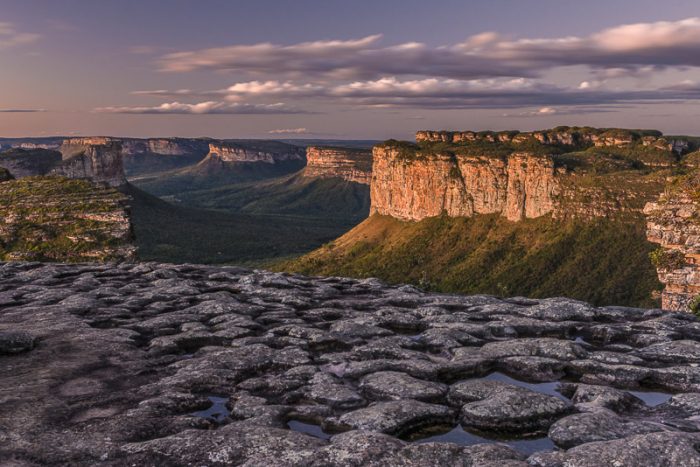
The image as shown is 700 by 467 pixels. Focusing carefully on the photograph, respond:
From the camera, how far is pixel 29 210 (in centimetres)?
11094

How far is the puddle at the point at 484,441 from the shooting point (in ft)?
45.1

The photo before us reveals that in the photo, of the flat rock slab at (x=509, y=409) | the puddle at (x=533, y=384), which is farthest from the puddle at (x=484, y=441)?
the puddle at (x=533, y=384)

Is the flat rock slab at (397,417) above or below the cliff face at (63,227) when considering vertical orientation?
above

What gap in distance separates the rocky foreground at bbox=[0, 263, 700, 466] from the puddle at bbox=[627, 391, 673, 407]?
10cm

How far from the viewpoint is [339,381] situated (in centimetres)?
1805

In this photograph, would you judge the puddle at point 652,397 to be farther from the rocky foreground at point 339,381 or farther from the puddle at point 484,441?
the puddle at point 484,441

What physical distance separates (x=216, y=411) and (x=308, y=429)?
3051 mm

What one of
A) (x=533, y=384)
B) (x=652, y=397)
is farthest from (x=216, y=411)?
(x=652, y=397)

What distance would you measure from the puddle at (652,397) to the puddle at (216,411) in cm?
1262

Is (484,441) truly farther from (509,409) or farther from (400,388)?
(400,388)

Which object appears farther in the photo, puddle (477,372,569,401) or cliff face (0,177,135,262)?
cliff face (0,177,135,262)

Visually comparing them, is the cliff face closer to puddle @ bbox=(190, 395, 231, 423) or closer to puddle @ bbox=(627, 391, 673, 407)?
puddle @ bbox=(190, 395, 231, 423)

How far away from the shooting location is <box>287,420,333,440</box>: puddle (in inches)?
578

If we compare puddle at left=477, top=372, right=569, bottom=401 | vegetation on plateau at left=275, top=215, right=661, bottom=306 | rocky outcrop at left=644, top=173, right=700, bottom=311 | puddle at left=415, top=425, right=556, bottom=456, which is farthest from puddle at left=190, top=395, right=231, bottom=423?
vegetation on plateau at left=275, top=215, right=661, bottom=306
